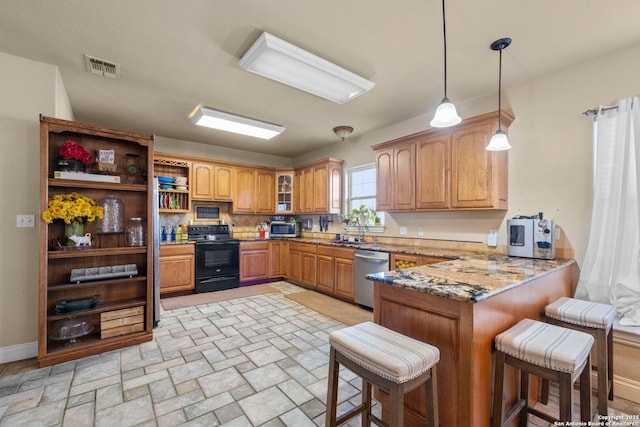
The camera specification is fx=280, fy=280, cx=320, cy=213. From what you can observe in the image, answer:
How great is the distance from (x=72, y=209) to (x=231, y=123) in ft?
7.17

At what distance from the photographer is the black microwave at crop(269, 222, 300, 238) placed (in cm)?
590

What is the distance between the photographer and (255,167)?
19.2 ft

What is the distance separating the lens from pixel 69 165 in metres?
2.60

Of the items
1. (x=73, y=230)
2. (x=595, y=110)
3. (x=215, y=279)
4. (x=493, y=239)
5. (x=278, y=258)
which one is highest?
A: (x=595, y=110)

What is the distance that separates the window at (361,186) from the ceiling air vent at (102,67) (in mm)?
3587

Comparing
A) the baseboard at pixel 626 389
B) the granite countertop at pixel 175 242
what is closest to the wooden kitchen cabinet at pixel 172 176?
the granite countertop at pixel 175 242

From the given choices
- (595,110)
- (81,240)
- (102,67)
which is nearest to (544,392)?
(595,110)

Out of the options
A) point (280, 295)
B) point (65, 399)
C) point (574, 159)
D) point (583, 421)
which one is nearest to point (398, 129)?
point (574, 159)

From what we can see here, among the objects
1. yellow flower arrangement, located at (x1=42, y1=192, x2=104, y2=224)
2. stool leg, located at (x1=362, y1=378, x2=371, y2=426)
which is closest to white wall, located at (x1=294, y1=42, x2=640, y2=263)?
stool leg, located at (x1=362, y1=378, x2=371, y2=426)

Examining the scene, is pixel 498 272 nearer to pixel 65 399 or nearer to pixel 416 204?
pixel 416 204

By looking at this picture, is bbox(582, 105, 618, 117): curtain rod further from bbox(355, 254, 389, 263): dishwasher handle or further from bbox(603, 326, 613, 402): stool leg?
bbox(355, 254, 389, 263): dishwasher handle

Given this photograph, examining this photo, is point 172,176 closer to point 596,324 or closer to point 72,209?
point 72,209

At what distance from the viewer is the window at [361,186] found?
4.86m

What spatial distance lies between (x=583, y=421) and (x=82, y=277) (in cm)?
381
